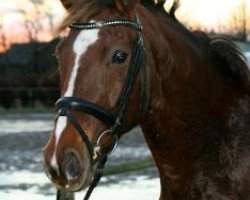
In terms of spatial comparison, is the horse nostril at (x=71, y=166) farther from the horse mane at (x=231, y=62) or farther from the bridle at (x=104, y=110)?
the horse mane at (x=231, y=62)

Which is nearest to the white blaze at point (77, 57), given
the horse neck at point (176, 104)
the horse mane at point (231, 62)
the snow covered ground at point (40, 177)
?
the horse neck at point (176, 104)

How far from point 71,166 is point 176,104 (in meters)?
0.76

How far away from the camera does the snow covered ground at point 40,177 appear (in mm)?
7527


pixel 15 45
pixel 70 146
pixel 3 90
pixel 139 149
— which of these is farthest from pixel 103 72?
pixel 15 45

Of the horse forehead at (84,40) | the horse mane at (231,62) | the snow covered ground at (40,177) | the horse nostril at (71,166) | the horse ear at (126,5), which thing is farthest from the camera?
the snow covered ground at (40,177)

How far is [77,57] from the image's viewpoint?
2.70m

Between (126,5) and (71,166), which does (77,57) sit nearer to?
(126,5)

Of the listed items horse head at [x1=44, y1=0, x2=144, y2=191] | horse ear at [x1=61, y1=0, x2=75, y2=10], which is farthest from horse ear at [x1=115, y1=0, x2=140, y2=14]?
horse ear at [x1=61, y1=0, x2=75, y2=10]

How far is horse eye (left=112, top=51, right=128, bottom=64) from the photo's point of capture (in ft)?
9.07

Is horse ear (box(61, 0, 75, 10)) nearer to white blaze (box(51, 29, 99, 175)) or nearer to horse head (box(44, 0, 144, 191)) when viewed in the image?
horse head (box(44, 0, 144, 191))

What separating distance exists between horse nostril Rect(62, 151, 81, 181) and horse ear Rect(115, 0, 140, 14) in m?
0.77

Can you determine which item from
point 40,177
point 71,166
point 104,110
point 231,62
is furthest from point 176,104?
point 40,177

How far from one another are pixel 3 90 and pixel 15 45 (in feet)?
24.0

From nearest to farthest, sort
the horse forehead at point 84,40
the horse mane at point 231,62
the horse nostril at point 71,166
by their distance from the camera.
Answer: the horse nostril at point 71,166, the horse forehead at point 84,40, the horse mane at point 231,62
